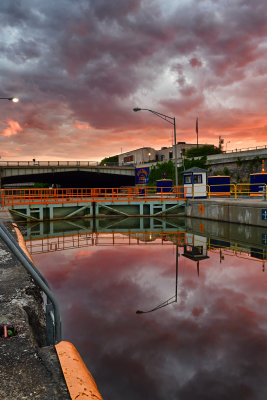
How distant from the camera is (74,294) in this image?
7191mm

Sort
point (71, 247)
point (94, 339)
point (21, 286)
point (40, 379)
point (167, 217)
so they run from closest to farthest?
point (40, 379) < point (94, 339) < point (21, 286) < point (71, 247) < point (167, 217)

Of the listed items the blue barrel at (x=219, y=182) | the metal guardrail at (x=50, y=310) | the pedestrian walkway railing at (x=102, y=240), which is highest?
the blue barrel at (x=219, y=182)

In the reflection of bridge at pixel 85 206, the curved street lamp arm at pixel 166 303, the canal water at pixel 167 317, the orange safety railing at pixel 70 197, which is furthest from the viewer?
the orange safety railing at pixel 70 197

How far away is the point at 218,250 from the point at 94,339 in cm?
897

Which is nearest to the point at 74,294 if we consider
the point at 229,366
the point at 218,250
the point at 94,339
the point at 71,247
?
the point at 94,339

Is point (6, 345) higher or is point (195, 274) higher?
point (6, 345)

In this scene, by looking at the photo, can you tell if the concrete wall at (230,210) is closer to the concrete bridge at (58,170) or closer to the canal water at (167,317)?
Answer: the canal water at (167,317)

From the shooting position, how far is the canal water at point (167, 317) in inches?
154

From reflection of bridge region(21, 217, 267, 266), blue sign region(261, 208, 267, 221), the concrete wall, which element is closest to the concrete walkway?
reflection of bridge region(21, 217, 267, 266)

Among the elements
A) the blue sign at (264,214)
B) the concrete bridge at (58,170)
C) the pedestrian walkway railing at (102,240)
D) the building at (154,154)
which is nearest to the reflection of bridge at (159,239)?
the pedestrian walkway railing at (102,240)

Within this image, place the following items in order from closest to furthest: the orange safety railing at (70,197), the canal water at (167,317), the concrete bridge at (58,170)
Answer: the canal water at (167,317)
the orange safety railing at (70,197)
the concrete bridge at (58,170)

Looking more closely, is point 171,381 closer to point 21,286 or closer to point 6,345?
point 6,345

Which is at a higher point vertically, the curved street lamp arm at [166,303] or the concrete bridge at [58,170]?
the concrete bridge at [58,170]

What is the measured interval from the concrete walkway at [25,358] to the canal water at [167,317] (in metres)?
1.00
